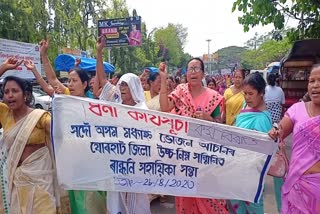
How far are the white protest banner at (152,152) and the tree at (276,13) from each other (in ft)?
15.0

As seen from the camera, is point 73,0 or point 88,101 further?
point 73,0

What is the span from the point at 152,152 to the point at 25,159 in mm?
897

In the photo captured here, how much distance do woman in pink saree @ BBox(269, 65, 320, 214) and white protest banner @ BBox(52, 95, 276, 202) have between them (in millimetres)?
241

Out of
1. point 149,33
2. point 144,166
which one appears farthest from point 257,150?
point 149,33

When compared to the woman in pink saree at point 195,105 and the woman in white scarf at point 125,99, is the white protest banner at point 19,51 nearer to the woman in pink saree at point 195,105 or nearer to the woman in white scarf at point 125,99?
the woman in white scarf at point 125,99

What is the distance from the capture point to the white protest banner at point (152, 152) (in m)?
2.65

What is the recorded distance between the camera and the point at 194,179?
2.72 metres

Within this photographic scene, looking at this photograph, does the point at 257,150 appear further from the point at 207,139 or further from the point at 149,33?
the point at 149,33

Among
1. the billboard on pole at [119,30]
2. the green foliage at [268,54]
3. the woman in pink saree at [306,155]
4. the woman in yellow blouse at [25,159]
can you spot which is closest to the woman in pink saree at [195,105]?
the woman in pink saree at [306,155]

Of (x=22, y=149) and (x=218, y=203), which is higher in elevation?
(x=22, y=149)

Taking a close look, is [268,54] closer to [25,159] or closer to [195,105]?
[195,105]

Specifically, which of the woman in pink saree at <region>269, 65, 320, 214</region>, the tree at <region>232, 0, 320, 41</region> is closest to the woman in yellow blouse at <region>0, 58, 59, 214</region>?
the woman in pink saree at <region>269, 65, 320, 214</region>

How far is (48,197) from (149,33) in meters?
35.9

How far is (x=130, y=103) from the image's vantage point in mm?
3344
